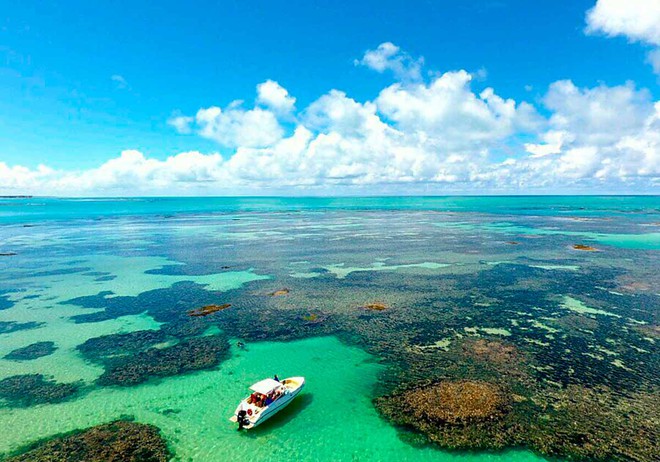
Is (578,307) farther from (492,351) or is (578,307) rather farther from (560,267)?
(560,267)

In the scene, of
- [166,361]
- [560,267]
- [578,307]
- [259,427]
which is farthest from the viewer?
[560,267]

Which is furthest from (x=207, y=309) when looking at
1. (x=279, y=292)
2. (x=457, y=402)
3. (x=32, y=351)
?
(x=457, y=402)

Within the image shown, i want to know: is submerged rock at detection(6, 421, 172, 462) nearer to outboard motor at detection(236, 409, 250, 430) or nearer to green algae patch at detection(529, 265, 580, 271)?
outboard motor at detection(236, 409, 250, 430)

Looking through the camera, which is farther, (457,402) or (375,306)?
(375,306)

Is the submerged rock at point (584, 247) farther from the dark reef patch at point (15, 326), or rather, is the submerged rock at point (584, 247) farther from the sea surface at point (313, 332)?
the dark reef patch at point (15, 326)

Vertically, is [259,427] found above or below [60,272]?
below

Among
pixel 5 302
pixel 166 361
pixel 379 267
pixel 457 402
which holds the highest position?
pixel 379 267

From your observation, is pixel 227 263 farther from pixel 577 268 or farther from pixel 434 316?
pixel 577 268

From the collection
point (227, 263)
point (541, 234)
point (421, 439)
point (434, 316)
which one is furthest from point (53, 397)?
point (541, 234)
